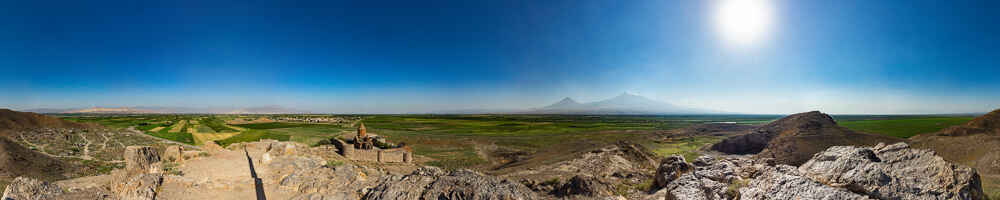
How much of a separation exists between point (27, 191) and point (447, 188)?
8.45 metres

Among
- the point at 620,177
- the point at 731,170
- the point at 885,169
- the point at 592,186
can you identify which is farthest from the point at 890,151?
the point at 620,177

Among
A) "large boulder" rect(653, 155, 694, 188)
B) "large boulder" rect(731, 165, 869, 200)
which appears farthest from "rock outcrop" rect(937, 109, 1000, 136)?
"large boulder" rect(731, 165, 869, 200)

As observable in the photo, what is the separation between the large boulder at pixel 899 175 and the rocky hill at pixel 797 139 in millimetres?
16789

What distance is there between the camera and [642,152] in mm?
19500

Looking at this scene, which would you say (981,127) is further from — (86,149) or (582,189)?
(86,149)

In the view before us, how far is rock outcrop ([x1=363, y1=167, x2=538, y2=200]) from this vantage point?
525 centimetres

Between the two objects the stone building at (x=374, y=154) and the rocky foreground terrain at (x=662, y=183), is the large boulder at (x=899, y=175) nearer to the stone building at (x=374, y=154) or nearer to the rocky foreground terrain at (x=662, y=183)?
the rocky foreground terrain at (x=662, y=183)

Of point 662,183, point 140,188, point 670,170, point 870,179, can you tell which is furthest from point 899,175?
point 140,188

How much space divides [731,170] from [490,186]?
190 inches

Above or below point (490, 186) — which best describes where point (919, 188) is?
above

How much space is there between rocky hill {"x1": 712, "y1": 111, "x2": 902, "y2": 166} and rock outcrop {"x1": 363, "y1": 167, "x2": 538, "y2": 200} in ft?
63.4

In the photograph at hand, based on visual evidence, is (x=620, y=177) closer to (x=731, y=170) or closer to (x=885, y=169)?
(x=731, y=170)

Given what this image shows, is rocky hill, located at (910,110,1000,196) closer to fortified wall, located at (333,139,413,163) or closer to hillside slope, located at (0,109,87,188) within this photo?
fortified wall, located at (333,139,413,163)

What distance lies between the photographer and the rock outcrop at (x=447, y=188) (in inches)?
207
